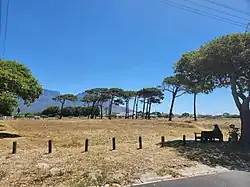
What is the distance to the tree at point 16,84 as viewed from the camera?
73.9 ft

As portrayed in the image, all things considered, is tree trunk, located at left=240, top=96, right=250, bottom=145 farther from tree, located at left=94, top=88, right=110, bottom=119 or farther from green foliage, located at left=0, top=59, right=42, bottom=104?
tree, located at left=94, top=88, right=110, bottom=119

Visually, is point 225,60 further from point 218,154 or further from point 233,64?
point 218,154

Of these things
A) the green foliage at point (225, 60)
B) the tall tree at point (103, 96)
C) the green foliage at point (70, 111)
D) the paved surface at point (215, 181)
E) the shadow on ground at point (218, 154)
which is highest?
the tall tree at point (103, 96)

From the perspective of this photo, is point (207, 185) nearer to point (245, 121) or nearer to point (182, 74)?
point (245, 121)

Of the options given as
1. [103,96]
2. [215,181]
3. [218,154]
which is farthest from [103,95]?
[215,181]

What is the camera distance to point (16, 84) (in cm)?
2292

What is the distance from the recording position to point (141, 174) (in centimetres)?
1208

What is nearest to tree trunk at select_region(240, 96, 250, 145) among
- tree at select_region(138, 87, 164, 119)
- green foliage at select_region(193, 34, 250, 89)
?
green foliage at select_region(193, 34, 250, 89)

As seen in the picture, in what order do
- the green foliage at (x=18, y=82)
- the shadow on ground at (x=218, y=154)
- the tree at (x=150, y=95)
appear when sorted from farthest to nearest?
the tree at (x=150, y=95) → the green foliage at (x=18, y=82) → the shadow on ground at (x=218, y=154)

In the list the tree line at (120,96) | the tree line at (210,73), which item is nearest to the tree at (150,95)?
the tree line at (120,96)

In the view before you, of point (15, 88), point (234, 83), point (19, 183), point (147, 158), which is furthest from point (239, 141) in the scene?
point (15, 88)

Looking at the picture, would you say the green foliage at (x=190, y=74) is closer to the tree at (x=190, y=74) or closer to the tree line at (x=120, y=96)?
the tree at (x=190, y=74)

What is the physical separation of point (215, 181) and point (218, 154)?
16.6 ft

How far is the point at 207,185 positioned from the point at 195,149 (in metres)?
6.43
